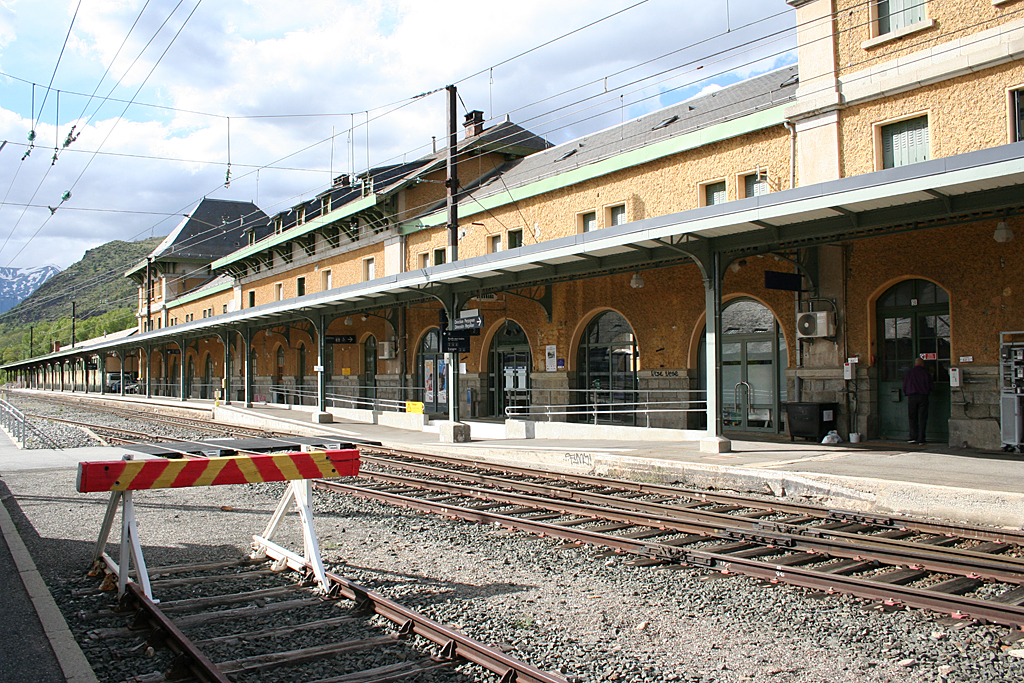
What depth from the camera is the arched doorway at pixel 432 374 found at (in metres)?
27.6

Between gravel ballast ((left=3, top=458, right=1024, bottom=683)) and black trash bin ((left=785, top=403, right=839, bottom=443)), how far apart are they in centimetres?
868

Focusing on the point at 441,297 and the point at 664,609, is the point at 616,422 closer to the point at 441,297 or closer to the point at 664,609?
the point at 441,297

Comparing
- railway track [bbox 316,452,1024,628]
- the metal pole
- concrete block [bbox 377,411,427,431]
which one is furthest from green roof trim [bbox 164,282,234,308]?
railway track [bbox 316,452,1024,628]

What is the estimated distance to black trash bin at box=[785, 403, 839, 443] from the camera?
568 inches

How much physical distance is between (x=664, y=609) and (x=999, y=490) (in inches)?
204

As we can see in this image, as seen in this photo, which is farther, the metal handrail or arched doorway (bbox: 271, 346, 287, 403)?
arched doorway (bbox: 271, 346, 287, 403)

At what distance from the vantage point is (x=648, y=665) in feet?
14.1

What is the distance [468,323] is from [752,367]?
22.1ft

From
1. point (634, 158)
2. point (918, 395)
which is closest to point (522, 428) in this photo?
point (634, 158)

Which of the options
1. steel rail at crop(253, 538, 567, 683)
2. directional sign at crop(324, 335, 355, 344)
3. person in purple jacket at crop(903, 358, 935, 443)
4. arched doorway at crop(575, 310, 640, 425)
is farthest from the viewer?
directional sign at crop(324, 335, 355, 344)

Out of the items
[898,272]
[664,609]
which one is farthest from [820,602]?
[898,272]

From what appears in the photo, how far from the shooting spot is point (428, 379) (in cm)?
2827

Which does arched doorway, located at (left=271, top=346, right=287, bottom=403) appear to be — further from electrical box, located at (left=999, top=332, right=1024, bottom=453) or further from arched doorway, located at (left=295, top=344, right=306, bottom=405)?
electrical box, located at (left=999, top=332, right=1024, bottom=453)

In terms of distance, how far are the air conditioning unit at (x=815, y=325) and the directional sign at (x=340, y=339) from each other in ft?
68.1
